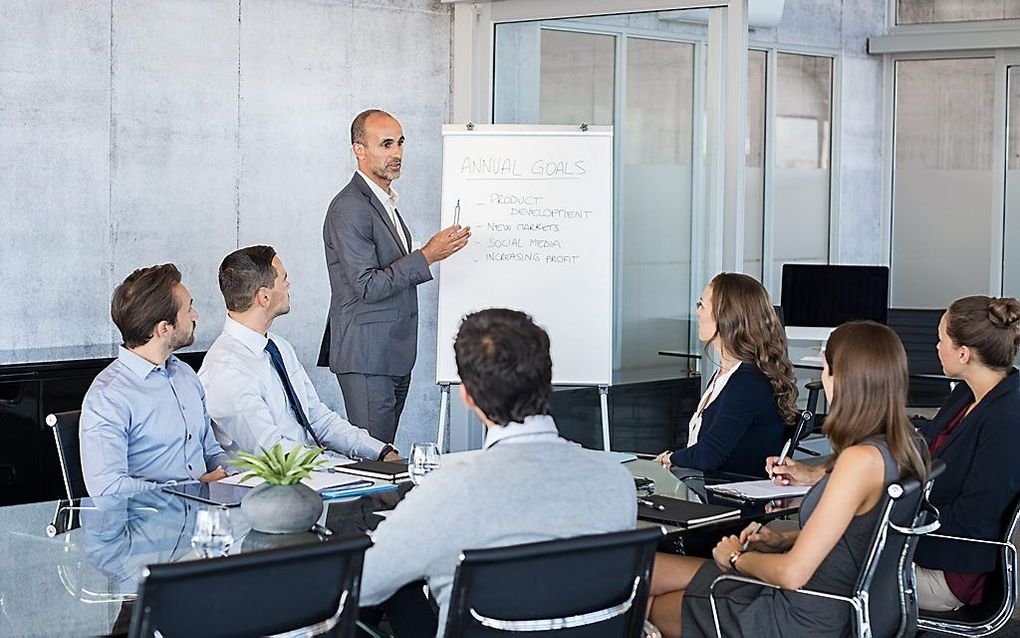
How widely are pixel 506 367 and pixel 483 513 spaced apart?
0.30 metres

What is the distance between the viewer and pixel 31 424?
5332 millimetres

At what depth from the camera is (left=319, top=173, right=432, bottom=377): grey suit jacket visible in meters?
5.46

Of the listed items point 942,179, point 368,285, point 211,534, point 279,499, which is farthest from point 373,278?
point 942,179

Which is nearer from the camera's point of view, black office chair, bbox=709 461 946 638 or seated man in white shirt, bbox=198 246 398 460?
black office chair, bbox=709 461 946 638

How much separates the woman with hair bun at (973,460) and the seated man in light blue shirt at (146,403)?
1.73m

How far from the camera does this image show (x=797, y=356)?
764 centimetres

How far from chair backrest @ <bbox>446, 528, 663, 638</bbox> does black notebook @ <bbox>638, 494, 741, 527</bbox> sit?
0.70m

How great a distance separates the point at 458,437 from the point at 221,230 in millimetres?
1875

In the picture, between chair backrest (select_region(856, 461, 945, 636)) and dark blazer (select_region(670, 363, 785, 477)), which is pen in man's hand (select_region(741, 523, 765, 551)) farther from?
dark blazer (select_region(670, 363, 785, 477))

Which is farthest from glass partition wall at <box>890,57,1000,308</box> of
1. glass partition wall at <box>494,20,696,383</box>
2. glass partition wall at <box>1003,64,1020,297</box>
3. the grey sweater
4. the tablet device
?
the grey sweater

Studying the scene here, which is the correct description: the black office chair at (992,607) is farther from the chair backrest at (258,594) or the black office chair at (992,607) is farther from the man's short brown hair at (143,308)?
the man's short brown hair at (143,308)

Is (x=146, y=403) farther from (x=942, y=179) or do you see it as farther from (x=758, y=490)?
(x=942, y=179)

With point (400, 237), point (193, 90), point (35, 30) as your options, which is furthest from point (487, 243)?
point (35, 30)

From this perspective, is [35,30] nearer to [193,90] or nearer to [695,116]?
[193,90]
